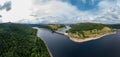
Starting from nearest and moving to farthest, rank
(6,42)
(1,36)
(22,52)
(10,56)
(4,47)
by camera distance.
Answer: (10,56) < (22,52) < (4,47) < (6,42) < (1,36)

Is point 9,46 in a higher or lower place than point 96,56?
higher

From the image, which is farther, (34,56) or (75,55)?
(75,55)

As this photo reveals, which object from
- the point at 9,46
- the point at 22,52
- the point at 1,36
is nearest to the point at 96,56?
the point at 22,52

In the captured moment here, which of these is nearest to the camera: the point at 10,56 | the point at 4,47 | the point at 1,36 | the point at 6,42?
the point at 10,56

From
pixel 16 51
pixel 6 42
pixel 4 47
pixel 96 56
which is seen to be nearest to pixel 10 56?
pixel 16 51

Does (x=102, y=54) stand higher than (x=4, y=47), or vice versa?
(x=4, y=47)

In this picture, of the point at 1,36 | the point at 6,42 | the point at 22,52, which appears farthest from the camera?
the point at 1,36

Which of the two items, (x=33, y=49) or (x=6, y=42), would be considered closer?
(x=33, y=49)

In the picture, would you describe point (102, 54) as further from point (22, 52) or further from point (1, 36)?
point (1, 36)

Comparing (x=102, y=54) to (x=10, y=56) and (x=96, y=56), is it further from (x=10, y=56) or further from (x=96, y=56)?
(x=10, y=56)
